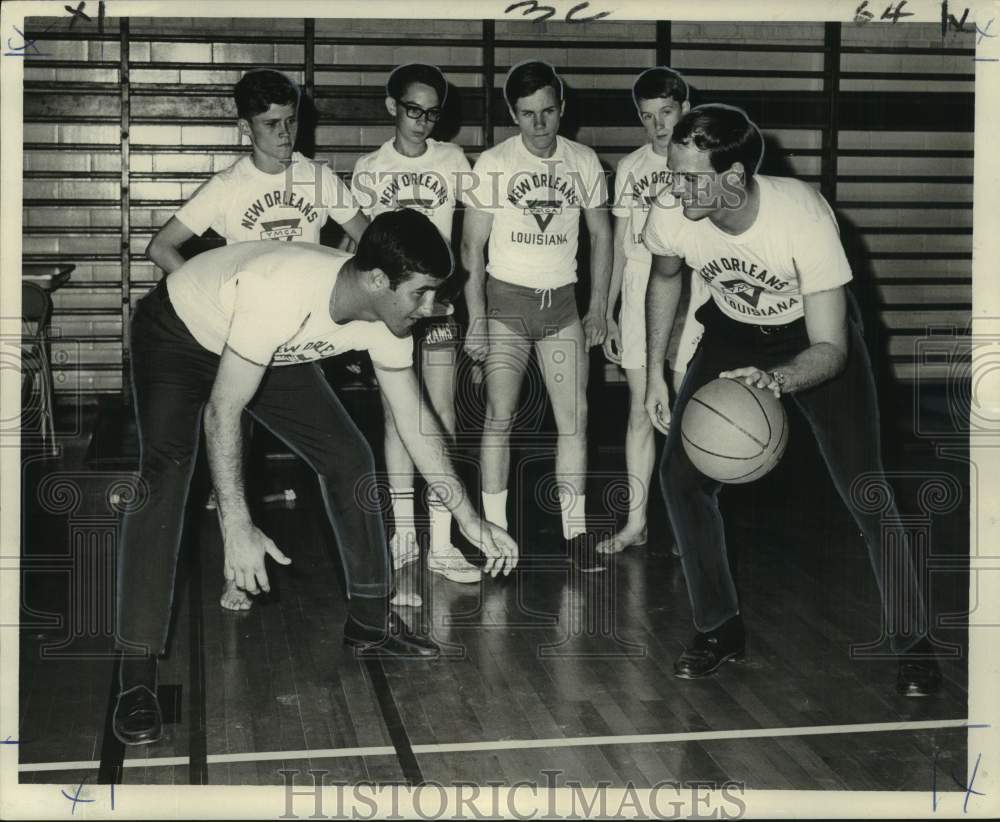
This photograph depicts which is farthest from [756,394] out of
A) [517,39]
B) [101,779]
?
[517,39]

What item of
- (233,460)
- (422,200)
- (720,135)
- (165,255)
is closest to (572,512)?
(422,200)

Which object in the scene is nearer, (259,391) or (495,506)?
(259,391)

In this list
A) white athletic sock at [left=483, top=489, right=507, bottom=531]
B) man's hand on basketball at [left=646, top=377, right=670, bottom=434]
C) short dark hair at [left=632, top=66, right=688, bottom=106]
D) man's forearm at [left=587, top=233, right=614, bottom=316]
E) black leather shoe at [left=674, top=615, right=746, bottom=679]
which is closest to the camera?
black leather shoe at [left=674, top=615, right=746, bottom=679]

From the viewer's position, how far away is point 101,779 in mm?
3184

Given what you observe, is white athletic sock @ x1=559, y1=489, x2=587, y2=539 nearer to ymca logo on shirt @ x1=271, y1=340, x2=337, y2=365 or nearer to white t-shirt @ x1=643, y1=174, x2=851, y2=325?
white t-shirt @ x1=643, y1=174, x2=851, y2=325

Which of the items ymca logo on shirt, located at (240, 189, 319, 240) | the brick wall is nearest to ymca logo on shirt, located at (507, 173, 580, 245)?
ymca logo on shirt, located at (240, 189, 319, 240)

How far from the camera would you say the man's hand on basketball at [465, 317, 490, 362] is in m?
4.99

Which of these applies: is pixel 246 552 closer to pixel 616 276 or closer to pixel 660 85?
pixel 616 276

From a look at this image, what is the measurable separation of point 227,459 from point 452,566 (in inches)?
72.3

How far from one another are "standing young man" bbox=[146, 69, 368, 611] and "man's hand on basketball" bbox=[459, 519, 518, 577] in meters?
1.74

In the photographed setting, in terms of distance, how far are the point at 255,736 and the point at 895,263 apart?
7.88m

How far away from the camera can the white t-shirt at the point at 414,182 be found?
5113 millimetres

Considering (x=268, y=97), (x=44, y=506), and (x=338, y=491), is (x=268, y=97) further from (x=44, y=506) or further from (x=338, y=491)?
(x=44, y=506)

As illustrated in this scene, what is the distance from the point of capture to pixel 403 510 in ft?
16.5
